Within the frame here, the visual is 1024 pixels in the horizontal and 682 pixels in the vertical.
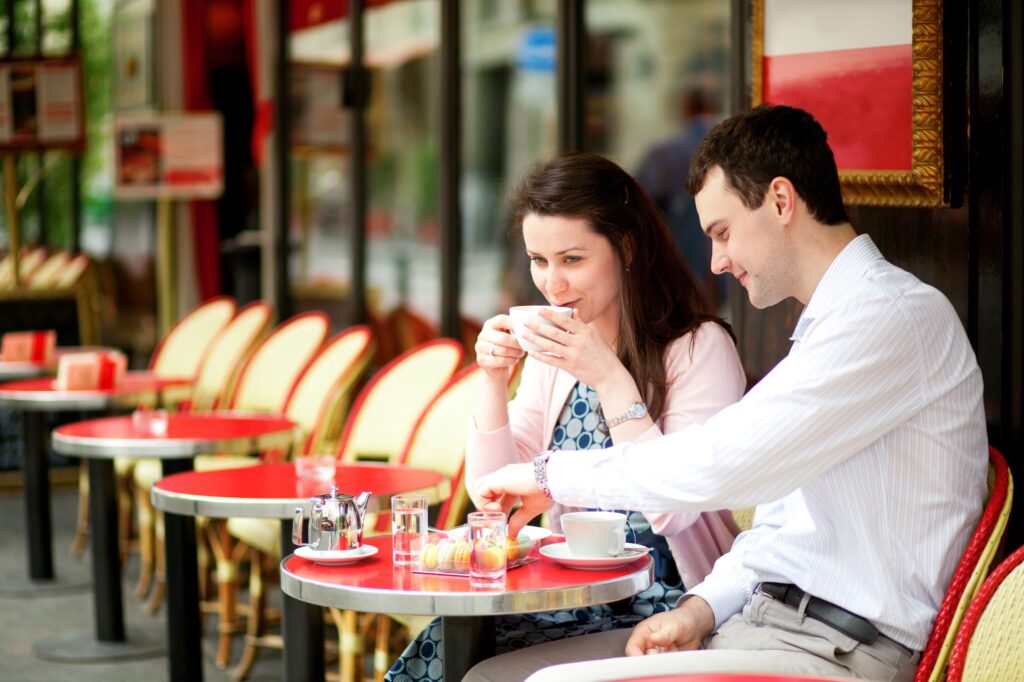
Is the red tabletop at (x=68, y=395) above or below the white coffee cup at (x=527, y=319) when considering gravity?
below

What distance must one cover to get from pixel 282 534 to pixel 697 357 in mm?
1201

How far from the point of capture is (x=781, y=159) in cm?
222

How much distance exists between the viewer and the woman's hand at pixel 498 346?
2697mm

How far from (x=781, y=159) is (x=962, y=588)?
2.36ft

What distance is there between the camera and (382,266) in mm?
6211

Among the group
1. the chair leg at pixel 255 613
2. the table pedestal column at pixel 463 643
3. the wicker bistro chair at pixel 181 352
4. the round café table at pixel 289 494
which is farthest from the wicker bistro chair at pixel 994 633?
the wicker bistro chair at pixel 181 352

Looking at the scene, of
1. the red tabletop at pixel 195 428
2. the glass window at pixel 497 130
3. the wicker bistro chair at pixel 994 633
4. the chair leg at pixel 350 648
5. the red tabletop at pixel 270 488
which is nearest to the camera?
the wicker bistro chair at pixel 994 633

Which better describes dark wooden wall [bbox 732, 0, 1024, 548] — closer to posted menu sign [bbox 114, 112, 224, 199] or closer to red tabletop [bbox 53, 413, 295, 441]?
red tabletop [bbox 53, 413, 295, 441]

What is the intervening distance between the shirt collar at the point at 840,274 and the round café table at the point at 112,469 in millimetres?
2291

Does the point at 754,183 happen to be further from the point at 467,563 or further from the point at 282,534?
the point at 282,534

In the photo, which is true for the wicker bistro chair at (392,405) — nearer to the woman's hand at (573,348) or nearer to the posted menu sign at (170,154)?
the woman's hand at (573,348)

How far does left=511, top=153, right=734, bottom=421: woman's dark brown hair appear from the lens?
2.81m

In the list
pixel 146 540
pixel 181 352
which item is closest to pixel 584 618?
pixel 146 540

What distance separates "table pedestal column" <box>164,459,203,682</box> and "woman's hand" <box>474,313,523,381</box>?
1619 mm
